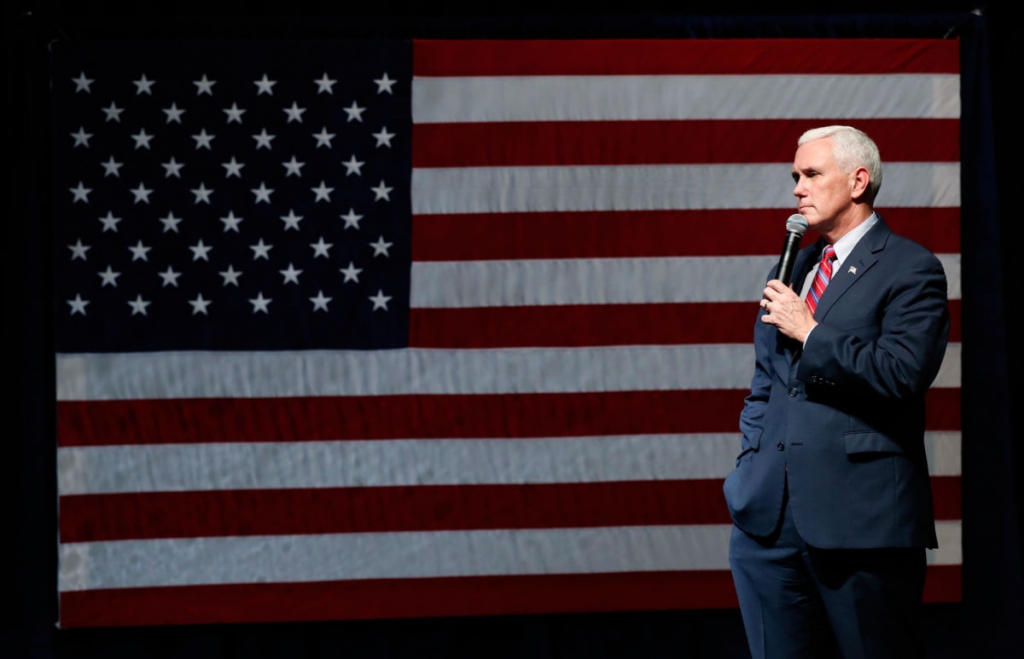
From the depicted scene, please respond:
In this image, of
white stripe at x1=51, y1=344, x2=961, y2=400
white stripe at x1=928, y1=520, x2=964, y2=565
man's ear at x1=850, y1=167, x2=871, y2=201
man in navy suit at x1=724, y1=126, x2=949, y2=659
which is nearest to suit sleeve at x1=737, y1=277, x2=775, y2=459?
man in navy suit at x1=724, y1=126, x2=949, y2=659

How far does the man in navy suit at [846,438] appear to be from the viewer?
1414 mm

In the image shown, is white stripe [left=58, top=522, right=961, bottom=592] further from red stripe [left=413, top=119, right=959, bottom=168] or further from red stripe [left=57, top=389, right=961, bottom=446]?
red stripe [left=413, top=119, right=959, bottom=168]

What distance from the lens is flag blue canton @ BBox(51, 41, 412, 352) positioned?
2.35m

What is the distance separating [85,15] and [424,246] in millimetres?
1079

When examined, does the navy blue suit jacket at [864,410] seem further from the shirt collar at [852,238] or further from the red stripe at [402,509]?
the red stripe at [402,509]

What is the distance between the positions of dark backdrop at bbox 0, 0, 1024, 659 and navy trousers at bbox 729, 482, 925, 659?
91 cm

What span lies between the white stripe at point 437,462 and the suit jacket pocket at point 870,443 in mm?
929

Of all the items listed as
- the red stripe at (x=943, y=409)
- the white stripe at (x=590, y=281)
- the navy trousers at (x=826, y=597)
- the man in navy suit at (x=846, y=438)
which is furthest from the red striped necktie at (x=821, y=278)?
the red stripe at (x=943, y=409)

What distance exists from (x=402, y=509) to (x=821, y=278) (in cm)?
128

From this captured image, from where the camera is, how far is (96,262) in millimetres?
2344

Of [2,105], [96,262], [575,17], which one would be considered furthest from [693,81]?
[2,105]

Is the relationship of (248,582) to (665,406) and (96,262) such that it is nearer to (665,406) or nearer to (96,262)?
(96,262)

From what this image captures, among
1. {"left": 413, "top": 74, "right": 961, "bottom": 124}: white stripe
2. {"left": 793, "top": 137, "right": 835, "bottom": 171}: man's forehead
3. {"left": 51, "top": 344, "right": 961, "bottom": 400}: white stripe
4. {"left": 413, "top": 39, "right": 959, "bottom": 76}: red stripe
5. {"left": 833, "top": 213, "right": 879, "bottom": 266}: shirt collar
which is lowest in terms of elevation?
{"left": 51, "top": 344, "right": 961, "bottom": 400}: white stripe

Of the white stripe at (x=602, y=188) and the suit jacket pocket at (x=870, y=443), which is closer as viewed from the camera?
the suit jacket pocket at (x=870, y=443)
